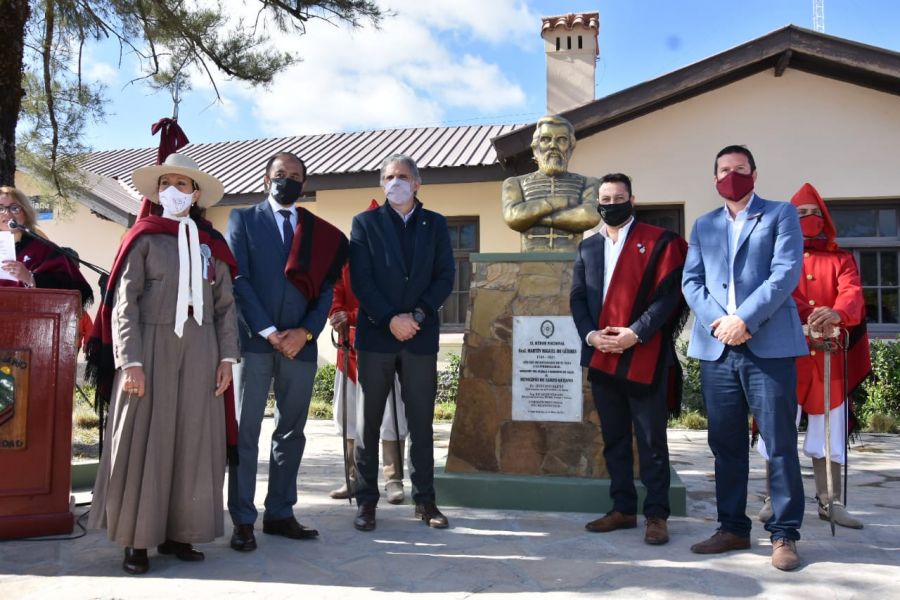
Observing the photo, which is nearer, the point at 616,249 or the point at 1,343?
the point at 1,343

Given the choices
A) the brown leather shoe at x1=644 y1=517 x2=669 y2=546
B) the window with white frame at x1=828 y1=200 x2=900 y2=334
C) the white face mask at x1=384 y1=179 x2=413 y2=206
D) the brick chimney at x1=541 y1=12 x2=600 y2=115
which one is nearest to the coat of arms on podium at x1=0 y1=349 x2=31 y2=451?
the white face mask at x1=384 y1=179 x2=413 y2=206

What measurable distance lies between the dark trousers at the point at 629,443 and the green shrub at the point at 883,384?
6.06 m

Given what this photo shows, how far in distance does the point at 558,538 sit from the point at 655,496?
1.84 feet

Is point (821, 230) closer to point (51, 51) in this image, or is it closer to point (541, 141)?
point (541, 141)

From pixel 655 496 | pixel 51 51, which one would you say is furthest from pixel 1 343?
pixel 51 51

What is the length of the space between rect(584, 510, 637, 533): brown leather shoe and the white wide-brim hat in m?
2.69

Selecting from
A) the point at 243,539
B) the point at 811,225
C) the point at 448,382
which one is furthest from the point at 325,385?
the point at 811,225

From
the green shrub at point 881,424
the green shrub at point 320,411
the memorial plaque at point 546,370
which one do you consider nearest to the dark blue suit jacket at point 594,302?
the memorial plaque at point 546,370

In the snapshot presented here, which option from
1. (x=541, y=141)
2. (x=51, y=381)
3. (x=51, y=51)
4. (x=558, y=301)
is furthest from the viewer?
(x=51, y=51)

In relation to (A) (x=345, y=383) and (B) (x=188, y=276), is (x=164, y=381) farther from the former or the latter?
(A) (x=345, y=383)

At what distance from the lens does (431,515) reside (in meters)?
4.30

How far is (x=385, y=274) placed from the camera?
431 cm

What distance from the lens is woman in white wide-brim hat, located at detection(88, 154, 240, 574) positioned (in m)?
3.40

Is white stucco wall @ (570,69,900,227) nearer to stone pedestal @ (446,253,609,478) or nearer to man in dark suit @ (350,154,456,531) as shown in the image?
stone pedestal @ (446,253,609,478)
